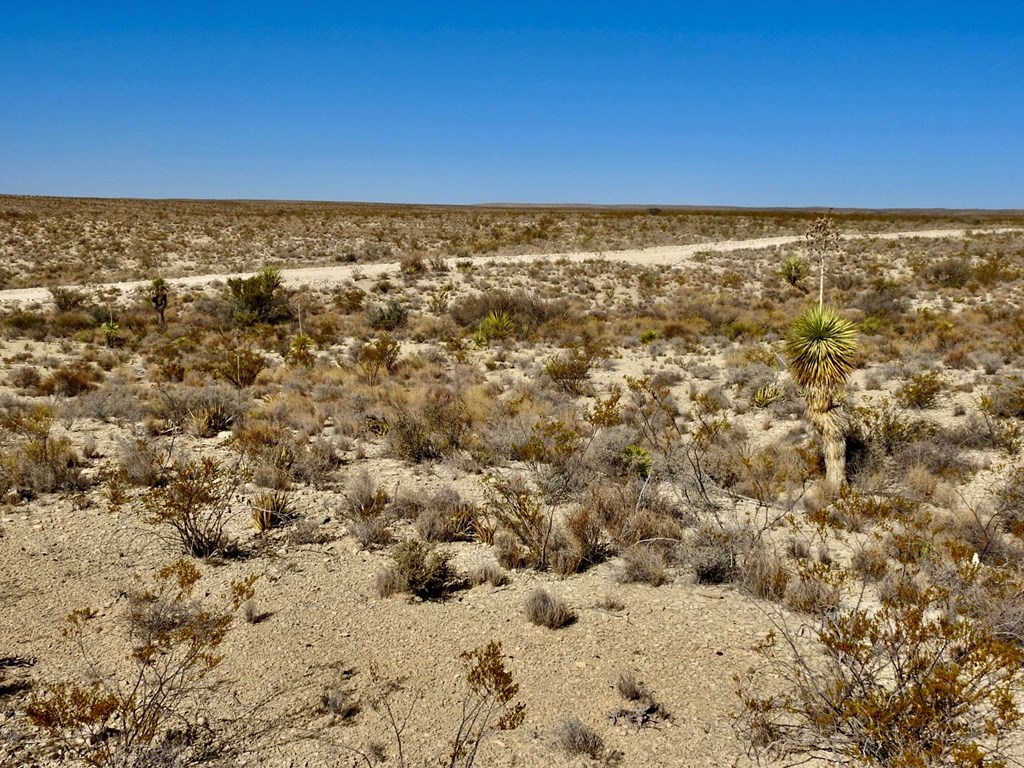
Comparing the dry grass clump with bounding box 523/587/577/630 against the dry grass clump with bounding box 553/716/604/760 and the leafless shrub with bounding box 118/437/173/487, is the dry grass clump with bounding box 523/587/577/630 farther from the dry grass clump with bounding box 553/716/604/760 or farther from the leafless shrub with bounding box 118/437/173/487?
the leafless shrub with bounding box 118/437/173/487

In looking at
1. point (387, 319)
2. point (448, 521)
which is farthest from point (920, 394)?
point (387, 319)

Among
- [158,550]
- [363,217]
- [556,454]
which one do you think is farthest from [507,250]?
[158,550]

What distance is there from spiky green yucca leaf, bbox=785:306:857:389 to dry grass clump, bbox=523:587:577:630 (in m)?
4.67

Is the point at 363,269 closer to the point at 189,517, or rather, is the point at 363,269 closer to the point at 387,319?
the point at 387,319

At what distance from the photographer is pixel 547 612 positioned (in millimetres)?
5414

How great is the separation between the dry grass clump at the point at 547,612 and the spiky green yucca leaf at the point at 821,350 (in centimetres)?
467

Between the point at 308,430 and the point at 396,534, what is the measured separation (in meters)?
3.71

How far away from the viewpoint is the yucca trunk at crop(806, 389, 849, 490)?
8055mm

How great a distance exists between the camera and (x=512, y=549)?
21.4ft

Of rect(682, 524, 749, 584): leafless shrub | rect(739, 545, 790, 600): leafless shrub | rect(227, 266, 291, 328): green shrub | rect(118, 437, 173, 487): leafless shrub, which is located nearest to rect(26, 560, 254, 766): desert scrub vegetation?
rect(118, 437, 173, 487): leafless shrub

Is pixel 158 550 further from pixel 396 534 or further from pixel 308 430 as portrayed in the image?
pixel 308 430

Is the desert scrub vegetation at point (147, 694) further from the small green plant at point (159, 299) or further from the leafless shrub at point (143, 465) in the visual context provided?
the small green plant at point (159, 299)

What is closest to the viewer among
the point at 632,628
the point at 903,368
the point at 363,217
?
the point at 632,628

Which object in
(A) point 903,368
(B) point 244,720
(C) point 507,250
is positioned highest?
(C) point 507,250
